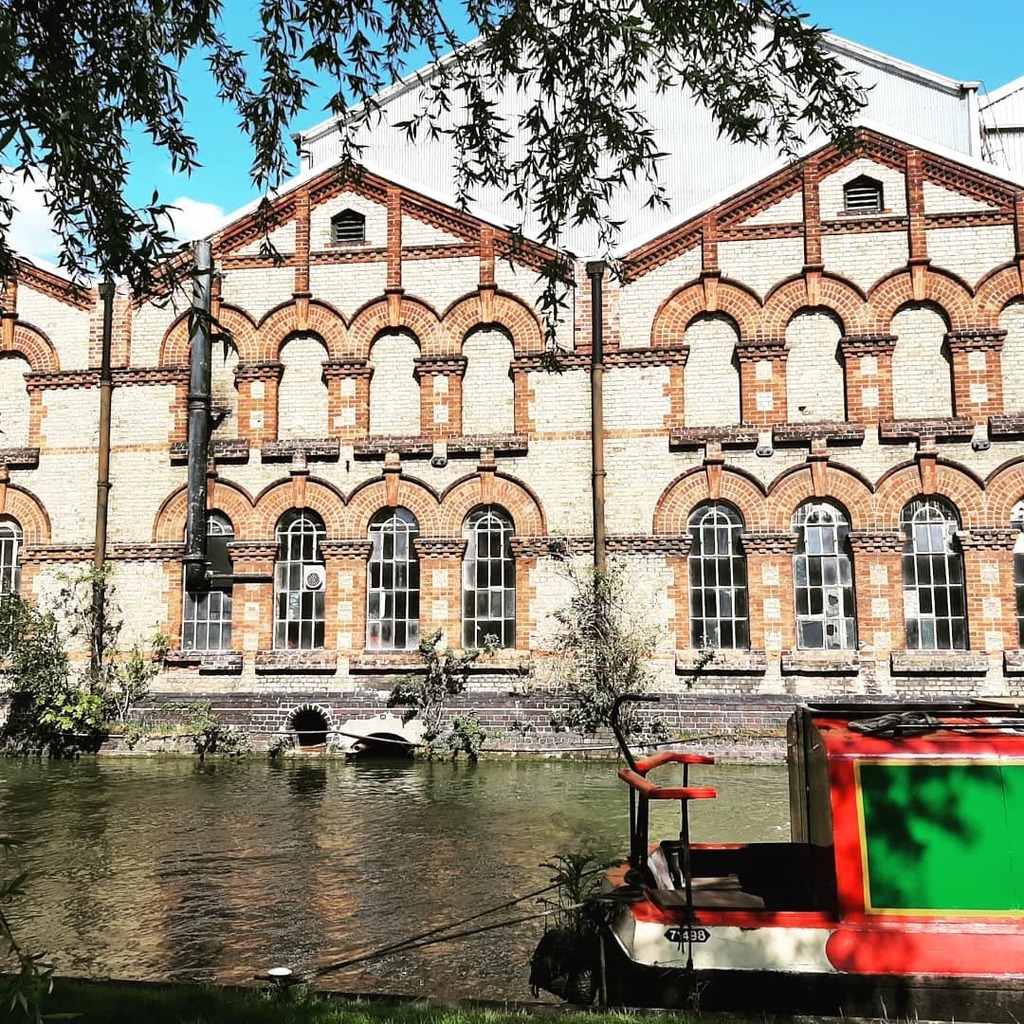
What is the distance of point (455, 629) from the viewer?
18.6 meters

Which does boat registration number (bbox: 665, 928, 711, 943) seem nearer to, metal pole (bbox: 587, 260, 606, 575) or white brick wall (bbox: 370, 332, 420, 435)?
metal pole (bbox: 587, 260, 606, 575)

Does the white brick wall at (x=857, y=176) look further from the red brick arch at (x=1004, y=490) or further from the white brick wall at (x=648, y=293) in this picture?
the red brick arch at (x=1004, y=490)

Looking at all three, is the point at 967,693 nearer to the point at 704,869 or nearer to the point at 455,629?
the point at 455,629

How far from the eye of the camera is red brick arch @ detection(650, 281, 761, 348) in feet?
61.2

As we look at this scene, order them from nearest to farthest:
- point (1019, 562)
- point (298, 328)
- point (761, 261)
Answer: point (1019, 562) → point (761, 261) → point (298, 328)

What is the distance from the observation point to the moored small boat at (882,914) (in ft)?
19.3

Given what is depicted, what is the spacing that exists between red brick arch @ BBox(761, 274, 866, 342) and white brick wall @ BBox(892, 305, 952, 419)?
762 mm

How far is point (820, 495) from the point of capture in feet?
59.2

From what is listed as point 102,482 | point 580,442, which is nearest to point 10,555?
point 102,482

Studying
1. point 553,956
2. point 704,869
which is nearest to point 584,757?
point 704,869

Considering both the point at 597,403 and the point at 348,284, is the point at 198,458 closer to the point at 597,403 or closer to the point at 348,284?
the point at 348,284

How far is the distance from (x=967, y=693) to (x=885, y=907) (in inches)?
487

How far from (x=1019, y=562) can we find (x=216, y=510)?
14.6 m

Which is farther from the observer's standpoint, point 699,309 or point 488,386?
point 488,386
